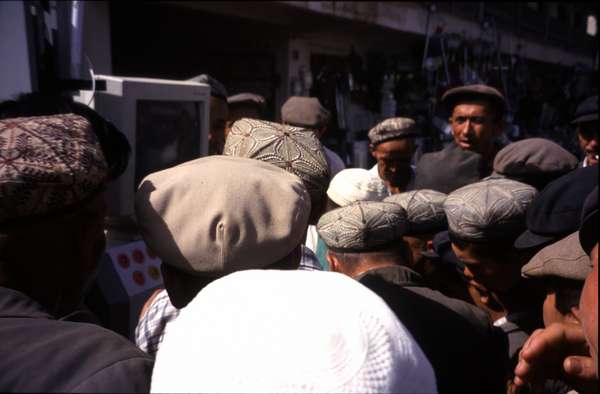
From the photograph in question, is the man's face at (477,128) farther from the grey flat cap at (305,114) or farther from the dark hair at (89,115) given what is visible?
→ the dark hair at (89,115)

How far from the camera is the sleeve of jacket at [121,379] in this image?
87 cm

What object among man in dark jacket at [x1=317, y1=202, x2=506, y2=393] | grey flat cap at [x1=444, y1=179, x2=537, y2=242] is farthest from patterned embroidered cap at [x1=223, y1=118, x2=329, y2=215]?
grey flat cap at [x1=444, y1=179, x2=537, y2=242]

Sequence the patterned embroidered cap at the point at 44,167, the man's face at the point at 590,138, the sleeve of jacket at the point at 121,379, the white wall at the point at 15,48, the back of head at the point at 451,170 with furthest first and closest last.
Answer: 1. the man's face at the point at 590,138
2. the back of head at the point at 451,170
3. the white wall at the point at 15,48
4. the patterned embroidered cap at the point at 44,167
5. the sleeve of jacket at the point at 121,379

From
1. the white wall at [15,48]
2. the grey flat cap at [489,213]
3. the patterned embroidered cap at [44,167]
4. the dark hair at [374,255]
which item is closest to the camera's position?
the patterned embroidered cap at [44,167]

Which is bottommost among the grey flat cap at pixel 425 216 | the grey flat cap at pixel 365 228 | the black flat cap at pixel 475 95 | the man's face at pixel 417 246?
the man's face at pixel 417 246

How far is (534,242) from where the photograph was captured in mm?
1788

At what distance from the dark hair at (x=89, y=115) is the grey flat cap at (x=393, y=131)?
1892 mm

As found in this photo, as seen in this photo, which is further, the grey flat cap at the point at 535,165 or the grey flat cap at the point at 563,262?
the grey flat cap at the point at 535,165

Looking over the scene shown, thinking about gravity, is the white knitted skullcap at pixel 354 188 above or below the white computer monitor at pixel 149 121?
below

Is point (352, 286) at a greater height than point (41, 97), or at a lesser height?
lesser

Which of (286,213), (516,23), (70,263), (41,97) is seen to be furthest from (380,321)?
(516,23)

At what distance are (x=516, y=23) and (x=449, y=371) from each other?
15.0 meters

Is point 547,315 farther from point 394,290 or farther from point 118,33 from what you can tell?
point 118,33

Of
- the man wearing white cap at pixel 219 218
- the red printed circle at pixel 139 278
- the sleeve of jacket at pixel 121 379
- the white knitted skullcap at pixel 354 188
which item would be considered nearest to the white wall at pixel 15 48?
the red printed circle at pixel 139 278
